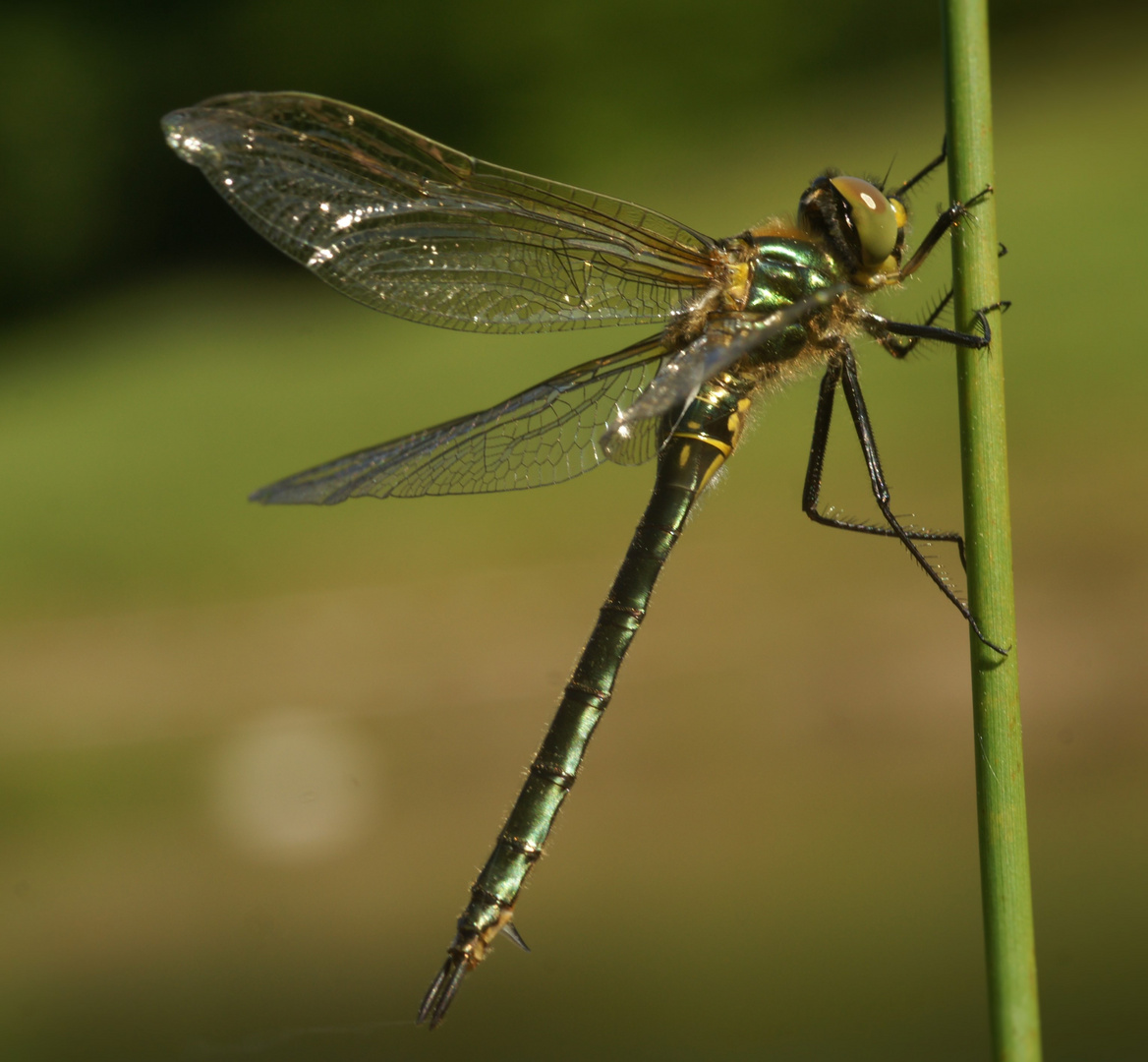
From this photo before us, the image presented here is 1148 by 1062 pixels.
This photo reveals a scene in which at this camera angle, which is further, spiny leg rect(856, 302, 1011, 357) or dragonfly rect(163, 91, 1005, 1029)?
dragonfly rect(163, 91, 1005, 1029)

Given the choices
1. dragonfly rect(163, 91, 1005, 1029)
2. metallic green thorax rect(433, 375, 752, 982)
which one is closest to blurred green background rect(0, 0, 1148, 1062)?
metallic green thorax rect(433, 375, 752, 982)

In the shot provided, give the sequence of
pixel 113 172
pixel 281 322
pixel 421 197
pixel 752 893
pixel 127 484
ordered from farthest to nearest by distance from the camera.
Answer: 1. pixel 113 172
2. pixel 281 322
3. pixel 127 484
4. pixel 752 893
5. pixel 421 197

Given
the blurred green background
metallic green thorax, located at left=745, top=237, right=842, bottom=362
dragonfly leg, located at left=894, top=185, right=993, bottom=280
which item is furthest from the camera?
the blurred green background

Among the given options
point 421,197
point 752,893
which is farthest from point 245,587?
point 421,197

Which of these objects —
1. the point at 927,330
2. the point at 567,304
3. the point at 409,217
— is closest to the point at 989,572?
the point at 927,330

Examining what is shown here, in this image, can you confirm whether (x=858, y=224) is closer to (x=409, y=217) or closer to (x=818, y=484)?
(x=818, y=484)

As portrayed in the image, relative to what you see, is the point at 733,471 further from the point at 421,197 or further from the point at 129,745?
the point at 421,197

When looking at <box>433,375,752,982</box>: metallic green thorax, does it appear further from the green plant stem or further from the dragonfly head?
the green plant stem

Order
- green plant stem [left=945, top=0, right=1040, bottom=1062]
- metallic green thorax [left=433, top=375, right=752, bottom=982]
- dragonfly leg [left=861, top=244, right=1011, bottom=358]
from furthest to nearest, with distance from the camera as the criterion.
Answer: metallic green thorax [left=433, top=375, right=752, bottom=982] → dragonfly leg [left=861, top=244, right=1011, bottom=358] → green plant stem [left=945, top=0, right=1040, bottom=1062]
